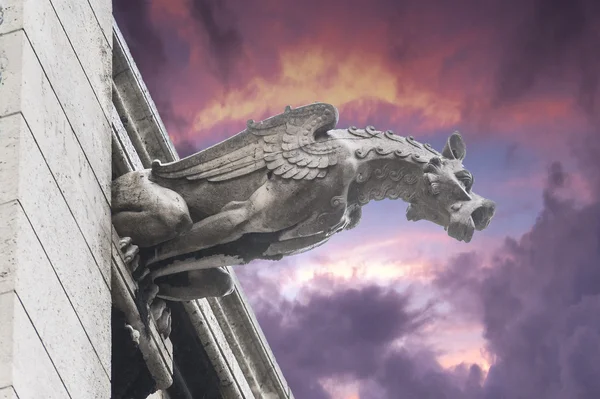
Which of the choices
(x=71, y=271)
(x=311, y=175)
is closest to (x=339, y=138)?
(x=311, y=175)

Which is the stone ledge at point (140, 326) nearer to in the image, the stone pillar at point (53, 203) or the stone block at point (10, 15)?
the stone pillar at point (53, 203)

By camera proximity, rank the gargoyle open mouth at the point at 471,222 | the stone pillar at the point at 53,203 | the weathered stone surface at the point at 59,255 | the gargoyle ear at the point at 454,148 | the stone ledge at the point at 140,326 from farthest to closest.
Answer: the gargoyle ear at the point at 454,148, the gargoyle open mouth at the point at 471,222, the stone ledge at the point at 140,326, the weathered stone surface at the point at 59,255, the stone pillar at the point at 53,203

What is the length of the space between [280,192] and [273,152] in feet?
0.99


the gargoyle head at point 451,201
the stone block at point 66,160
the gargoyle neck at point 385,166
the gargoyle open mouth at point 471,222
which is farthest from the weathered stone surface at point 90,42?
the gargoyle open mouth at point 471,222

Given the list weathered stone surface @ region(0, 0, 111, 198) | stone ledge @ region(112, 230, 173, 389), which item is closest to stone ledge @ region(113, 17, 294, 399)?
weathered stone surface @ region(0, 0, 111, 198)

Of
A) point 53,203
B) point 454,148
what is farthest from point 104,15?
point 454,148

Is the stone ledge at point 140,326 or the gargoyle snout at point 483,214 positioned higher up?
the stone ledge at point 140,326

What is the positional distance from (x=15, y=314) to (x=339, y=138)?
10.7 feet

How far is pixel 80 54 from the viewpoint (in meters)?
11.0

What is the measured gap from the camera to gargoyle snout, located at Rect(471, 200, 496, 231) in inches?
443

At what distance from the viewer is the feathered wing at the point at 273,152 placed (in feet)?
36.1

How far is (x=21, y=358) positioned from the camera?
8531 millimetres

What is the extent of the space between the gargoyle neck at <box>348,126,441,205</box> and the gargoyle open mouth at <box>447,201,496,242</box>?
1.27 ft

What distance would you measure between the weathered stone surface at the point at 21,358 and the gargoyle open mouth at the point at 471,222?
3.23 metres
